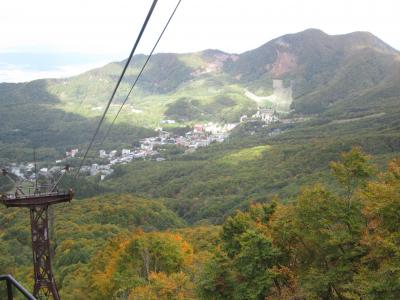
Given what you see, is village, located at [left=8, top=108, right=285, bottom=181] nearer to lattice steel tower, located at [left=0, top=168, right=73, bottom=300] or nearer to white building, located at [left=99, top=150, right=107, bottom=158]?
white building, located at [left=99, top=150, right=107, bottom=158]

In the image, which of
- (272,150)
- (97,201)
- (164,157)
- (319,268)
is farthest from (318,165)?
(319,268)

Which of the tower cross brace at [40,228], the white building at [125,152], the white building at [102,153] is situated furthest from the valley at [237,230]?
the white building at [102,153]

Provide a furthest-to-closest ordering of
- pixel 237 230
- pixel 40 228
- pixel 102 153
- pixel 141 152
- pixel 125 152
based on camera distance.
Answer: pixel 102 153
pixel 125 152
pixel 141 152
pixel 237 230
pixel 40 228

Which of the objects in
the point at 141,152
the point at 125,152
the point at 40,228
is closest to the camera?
the point at 40,228

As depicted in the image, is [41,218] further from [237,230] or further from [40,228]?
[237,230]

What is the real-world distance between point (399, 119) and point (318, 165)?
46.5m

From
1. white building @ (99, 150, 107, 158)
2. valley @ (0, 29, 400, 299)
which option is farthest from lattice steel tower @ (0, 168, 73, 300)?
white building @ (99, 150, 107, 158)

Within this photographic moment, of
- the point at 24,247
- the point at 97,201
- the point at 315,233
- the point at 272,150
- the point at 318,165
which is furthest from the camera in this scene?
the point at 272,150

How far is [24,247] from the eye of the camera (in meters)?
47.0

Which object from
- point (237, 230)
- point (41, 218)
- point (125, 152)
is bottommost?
point (125, 152)

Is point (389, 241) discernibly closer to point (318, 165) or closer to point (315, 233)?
point (315, 233)

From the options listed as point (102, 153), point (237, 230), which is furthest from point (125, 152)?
point (237, 230)

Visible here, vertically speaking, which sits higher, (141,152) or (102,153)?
(102,153)

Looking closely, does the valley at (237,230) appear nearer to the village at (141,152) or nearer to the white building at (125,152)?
the village at (141,152)
